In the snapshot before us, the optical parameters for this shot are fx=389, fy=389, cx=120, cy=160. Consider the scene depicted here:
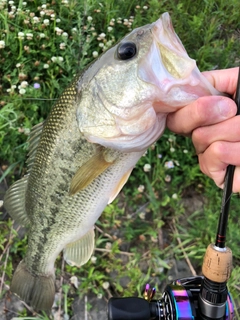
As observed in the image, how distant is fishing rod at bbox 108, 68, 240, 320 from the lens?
1.31 m

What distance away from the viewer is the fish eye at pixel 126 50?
144cm

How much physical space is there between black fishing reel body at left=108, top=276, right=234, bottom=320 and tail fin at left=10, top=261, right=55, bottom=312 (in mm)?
834

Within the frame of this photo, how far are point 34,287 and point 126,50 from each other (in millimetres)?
1363

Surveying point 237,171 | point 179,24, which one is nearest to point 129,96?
point 237,171

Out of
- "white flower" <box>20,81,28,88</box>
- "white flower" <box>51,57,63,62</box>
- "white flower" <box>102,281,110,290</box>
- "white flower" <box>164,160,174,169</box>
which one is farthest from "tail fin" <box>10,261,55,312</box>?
"white flower" <box>51,57,63,62</box>

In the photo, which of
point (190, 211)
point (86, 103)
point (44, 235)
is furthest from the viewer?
point (190, 211)

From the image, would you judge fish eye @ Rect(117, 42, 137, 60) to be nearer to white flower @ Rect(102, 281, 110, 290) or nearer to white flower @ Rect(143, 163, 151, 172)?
white flower @ Rect(143, 163, 151, 172)

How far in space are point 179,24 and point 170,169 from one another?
1230mm

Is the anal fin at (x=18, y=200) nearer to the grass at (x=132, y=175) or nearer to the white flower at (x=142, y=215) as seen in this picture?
the grass at (x=132, y=175)

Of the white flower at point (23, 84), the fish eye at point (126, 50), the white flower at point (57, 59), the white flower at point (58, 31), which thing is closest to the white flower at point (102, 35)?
the white flower at point (58, 31)

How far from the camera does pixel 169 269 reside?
8.41ft

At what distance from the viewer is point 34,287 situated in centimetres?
210

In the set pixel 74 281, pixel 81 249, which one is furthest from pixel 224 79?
pixel 74 281

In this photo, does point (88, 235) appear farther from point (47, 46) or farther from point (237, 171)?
point (47, 46)
